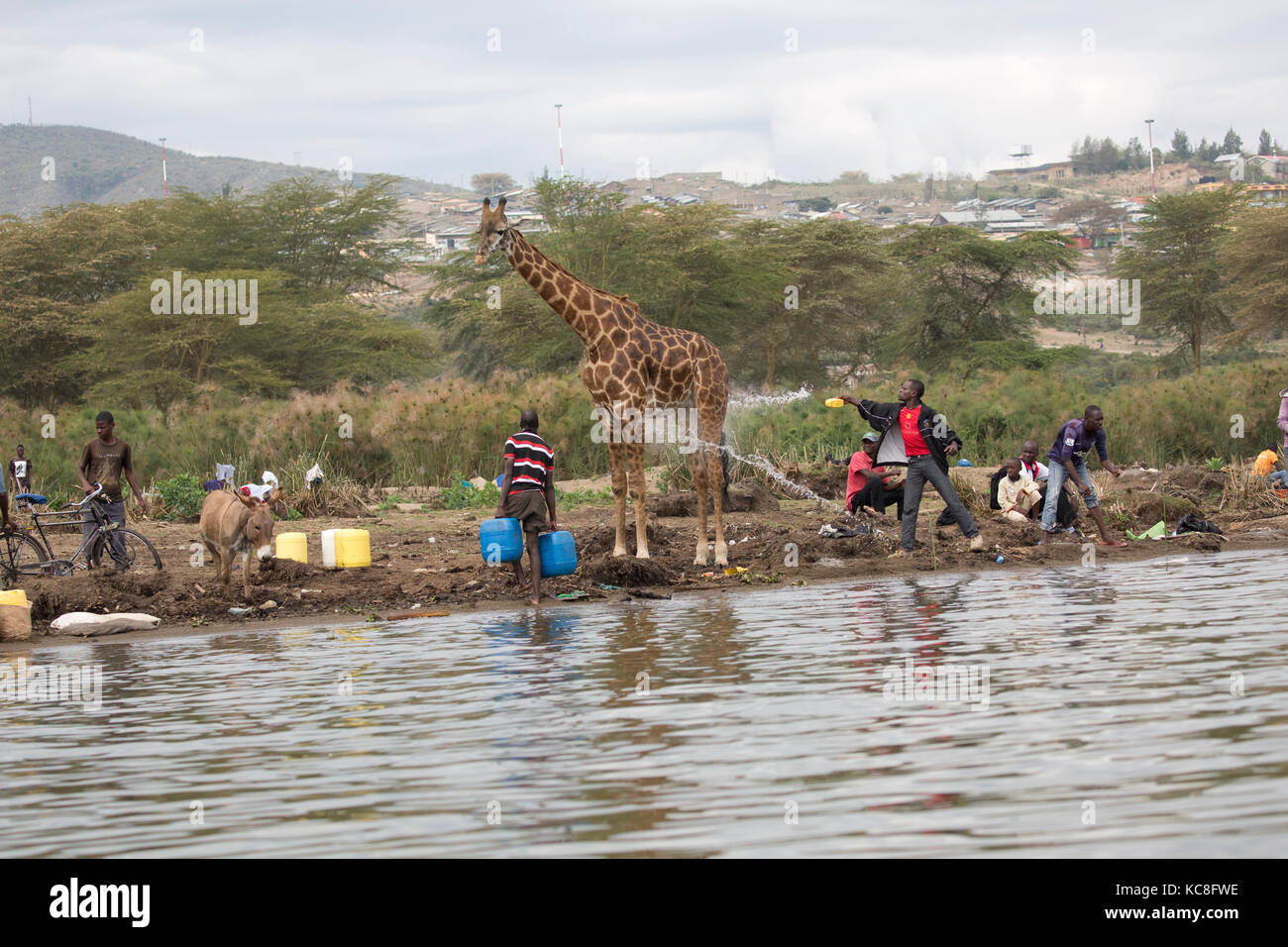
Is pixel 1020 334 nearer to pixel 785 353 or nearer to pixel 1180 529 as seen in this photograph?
pixel 785 353

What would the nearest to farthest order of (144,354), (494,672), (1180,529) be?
(494,672) → (1180,529) → (144,354)

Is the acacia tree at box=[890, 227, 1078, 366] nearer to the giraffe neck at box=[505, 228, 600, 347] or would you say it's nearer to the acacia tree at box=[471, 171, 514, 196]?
the giraffe neck at box=[505, 228, 600, 347]

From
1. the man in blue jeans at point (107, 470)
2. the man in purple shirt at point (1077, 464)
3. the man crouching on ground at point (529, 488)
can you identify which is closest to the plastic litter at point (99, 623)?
the man in blue jeans at point (107, 470)

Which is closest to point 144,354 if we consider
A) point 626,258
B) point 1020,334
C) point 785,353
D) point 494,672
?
point 626,258

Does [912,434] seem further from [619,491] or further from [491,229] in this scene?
[491,229]

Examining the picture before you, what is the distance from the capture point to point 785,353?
5541cm

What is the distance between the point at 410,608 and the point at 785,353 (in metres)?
43.1

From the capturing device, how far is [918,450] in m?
14.9

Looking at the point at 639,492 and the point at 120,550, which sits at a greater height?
the point at 639,492

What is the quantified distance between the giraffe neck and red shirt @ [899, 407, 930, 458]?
340cm

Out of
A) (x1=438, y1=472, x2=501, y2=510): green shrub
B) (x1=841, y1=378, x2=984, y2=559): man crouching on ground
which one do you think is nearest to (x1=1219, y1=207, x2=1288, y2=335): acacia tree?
(x1=438, y1=472, x2=501, y2=510): green shrub

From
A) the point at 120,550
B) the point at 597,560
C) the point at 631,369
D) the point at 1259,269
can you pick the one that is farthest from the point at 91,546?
the point at 1259,269

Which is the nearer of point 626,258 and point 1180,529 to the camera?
point 1180,529

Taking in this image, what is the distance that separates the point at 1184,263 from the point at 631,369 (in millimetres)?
46350
